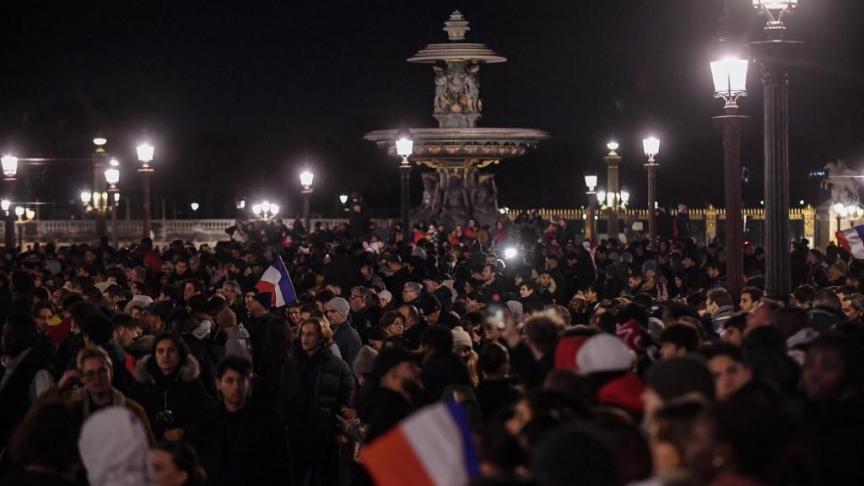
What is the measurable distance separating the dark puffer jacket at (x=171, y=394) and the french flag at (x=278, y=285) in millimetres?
6732

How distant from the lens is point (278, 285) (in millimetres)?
19031

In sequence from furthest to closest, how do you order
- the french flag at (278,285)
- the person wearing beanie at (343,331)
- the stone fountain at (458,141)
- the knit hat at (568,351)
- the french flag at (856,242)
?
the stone fountain at (458,141)
the french flag at (856,242)
the french flag at (278,285)
the person wearing beanie at (343,331)
the knit hat at (568,351)

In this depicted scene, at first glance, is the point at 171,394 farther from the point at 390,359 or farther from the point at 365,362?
the point at 390,359

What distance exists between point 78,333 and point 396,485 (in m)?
7.98

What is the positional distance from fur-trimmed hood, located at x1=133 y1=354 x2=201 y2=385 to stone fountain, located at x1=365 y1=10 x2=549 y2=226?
33.5 m

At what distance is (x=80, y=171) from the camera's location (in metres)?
111

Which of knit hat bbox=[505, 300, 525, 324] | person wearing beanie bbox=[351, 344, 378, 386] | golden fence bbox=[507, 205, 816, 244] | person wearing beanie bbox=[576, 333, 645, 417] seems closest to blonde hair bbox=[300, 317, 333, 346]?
person wearing beanie bbox=[351, 344, 378, 386]

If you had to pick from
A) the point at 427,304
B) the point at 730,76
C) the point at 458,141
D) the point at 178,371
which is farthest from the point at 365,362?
the point at 458,141

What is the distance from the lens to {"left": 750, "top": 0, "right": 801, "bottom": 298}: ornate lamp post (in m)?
15.2

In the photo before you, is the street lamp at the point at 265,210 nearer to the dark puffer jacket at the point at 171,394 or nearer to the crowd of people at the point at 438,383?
the crowd of people at the point at 438,383

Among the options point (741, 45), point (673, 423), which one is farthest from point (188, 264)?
point (673, 423)

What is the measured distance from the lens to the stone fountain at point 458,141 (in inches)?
1890

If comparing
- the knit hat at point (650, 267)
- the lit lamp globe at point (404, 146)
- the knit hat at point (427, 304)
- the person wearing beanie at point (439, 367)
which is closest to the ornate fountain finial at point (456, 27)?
the lit lamp globe at point (404, 146)

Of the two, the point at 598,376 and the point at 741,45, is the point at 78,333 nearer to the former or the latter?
the point at 598,376
